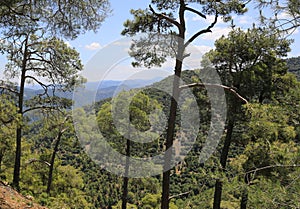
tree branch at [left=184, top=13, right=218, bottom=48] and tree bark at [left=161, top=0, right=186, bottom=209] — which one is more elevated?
tree branch at [left=184, top=13, right=218, bottom=48]

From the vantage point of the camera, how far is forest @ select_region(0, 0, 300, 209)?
4.35m

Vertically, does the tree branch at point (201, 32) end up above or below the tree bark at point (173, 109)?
above

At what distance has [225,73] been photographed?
870cm

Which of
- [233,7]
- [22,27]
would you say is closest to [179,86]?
[233,7]

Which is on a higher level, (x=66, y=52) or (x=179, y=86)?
(x=66, y=52)

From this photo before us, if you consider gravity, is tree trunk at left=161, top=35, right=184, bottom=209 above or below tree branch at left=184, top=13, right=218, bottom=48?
below

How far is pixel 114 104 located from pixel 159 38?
4.39m

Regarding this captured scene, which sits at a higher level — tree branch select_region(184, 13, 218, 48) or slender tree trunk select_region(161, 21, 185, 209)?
tree branch select_region(184, 13, 218, 48)

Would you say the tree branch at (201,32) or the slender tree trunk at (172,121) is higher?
the tree branch at (201,32)

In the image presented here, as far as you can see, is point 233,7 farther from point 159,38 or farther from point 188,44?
point 159,38

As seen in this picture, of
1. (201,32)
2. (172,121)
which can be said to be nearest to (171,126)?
(172,121)

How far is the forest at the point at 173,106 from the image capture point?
435 centimetres

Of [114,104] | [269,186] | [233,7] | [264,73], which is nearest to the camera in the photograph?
[269,186]

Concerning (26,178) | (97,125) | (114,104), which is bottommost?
(26,178)
